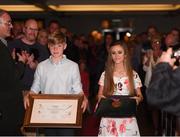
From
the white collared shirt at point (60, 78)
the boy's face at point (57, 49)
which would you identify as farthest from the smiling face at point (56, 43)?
the white collared shirt at point (60, 78)

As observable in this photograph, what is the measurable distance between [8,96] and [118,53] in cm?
130

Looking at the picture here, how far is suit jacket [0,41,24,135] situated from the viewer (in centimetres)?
391

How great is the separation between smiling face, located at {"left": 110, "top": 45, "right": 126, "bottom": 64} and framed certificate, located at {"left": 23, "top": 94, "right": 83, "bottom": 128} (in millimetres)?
723

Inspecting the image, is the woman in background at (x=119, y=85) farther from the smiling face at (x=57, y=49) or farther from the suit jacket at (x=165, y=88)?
the suit jacket at (x=165, y=88)

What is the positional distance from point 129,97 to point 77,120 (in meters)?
0.59

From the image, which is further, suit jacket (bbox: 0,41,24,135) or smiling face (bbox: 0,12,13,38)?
smiling face (bbox: 0,12,13,38)

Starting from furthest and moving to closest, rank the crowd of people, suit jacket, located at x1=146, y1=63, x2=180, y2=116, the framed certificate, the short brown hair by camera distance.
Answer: the short brown hair < the crowd of people < the framed certificate < suit jacket, located at x1=146, y1=63, x2=180, y2=116

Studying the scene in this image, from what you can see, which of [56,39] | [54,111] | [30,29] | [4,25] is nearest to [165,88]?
[54,111]

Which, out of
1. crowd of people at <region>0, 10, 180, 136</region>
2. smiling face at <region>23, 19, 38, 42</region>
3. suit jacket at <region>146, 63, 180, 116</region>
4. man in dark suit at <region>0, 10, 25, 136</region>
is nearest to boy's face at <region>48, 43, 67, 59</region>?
crowd of people at <region>0, 10, 180, 136</region>

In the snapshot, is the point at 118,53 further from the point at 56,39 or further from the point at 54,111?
the point at 54,111

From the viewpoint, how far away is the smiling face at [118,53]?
14.5 ft

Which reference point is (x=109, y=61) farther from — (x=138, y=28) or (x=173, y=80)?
(x=138, y=28)

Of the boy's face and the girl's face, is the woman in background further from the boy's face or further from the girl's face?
the boy's face

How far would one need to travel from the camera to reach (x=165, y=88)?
232cm
